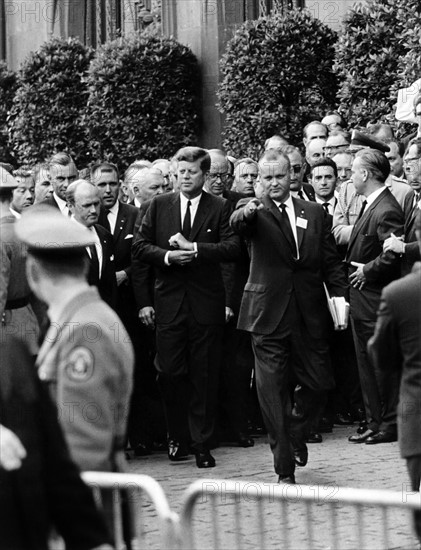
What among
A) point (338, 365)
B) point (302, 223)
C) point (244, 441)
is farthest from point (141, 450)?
point (302, 223)

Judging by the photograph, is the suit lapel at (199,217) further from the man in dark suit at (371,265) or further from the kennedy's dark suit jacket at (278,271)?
the man in dark suit at (371,265)

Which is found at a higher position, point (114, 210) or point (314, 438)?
point (114, 210)

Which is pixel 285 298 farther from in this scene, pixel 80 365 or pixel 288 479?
pixel 80 365

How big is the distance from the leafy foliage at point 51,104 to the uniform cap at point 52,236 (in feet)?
55.6

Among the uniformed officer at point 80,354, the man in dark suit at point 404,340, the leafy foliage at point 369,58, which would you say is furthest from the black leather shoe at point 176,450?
the uniformed officer at point 80,354

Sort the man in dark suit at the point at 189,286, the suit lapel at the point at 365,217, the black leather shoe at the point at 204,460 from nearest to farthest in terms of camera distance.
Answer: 1. the black leather shoe at the point at 204,460
2. the man in dark suit at the point at 189,286
3. the suit lapel at the point at 365,217

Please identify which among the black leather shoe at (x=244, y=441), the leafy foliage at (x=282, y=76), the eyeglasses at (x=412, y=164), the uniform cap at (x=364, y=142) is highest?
the leafy foliage at (x=282, y=76)

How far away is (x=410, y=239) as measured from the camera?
11.2 m

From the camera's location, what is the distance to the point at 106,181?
1230cm

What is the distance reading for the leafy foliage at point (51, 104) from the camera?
2211 cm

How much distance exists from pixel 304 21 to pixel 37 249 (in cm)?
1325

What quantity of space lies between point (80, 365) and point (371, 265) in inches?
259

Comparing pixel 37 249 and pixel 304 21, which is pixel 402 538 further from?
pixel 304 21

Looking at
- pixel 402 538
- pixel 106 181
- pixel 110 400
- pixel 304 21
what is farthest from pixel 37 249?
pixel 304 21
